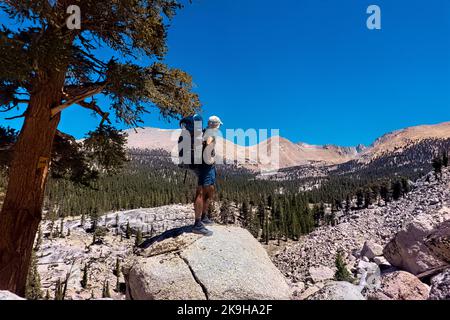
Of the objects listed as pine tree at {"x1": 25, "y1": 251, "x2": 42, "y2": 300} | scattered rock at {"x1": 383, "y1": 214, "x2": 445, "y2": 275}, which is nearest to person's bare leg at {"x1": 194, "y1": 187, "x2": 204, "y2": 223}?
scattered rock at {"x1": 383, "y1": 214, "x2": 445, "y2": 275}

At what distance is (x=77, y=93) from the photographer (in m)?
7.38

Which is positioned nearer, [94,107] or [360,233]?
[94,107]

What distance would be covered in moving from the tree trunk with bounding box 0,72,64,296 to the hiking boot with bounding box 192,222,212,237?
309cm

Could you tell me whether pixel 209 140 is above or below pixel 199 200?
above

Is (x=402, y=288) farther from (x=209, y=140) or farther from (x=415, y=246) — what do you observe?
(x=415, y=246)

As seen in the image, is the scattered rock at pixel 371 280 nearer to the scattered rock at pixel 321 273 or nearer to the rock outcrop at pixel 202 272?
the rock outcrop at pixel 202 272

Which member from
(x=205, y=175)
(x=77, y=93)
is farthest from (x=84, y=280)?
(x=205, y=175)

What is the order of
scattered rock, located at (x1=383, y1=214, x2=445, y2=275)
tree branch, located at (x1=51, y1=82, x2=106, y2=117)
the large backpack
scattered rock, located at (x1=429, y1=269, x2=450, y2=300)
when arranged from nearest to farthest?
scattered rock, located at (x1=429, y1=269, x2=450, y2=300), the large backpack, tree branch, located at (x1=51, y1=82, x2=106, y2=117), scattered rock, located at (x1=383, y1=214, x2=445, y2=275)

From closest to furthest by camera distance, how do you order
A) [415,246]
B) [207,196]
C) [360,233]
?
1. [207,196]
2. [415,246]
3. [360,233]

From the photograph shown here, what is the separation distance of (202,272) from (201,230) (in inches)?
45.1

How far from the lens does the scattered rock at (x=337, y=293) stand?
167 inches

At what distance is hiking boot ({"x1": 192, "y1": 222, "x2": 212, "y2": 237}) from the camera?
6.45m

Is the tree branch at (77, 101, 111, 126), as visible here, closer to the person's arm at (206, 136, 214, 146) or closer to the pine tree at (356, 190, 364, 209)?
the person's arm at (206, 136, 214, 146)

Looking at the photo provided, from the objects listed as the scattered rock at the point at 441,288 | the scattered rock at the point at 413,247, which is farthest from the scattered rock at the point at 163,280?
the scattered rock at the point at 413,247
